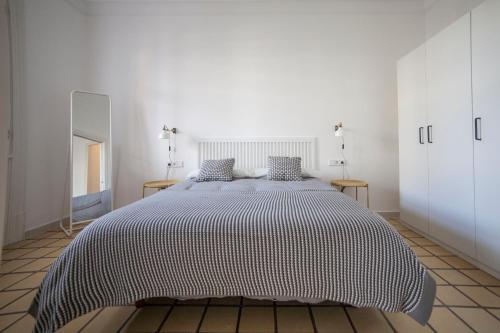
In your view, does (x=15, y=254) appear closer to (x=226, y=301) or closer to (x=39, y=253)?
(x=39, y=253)

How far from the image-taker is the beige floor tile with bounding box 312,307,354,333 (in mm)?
1050

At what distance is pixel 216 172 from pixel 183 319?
4.66 ft

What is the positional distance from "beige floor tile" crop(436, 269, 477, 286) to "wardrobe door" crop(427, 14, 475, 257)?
257 mm

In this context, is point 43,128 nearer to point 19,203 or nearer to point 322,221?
point 19,203

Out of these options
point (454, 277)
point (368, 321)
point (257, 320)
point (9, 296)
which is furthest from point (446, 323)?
point (9, 296)

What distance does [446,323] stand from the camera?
110 cm

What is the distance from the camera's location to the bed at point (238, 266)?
0.88 m

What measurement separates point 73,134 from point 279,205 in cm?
260

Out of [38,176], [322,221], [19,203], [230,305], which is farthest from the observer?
[38,176]

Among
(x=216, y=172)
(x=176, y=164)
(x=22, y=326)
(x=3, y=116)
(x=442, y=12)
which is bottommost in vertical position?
(x=22, y=326)

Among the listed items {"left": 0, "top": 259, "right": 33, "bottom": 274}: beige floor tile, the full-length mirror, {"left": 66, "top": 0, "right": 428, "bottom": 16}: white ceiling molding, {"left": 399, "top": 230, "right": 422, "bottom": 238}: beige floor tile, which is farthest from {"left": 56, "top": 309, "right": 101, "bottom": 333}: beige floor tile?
{"left": 66, "top": 0, "right": 428, "bottom": 16}: white ceiling molding

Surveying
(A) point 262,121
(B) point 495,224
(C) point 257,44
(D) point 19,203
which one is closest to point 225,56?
(C) point 257,44

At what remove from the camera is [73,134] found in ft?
8.02

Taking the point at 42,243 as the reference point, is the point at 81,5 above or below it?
above
